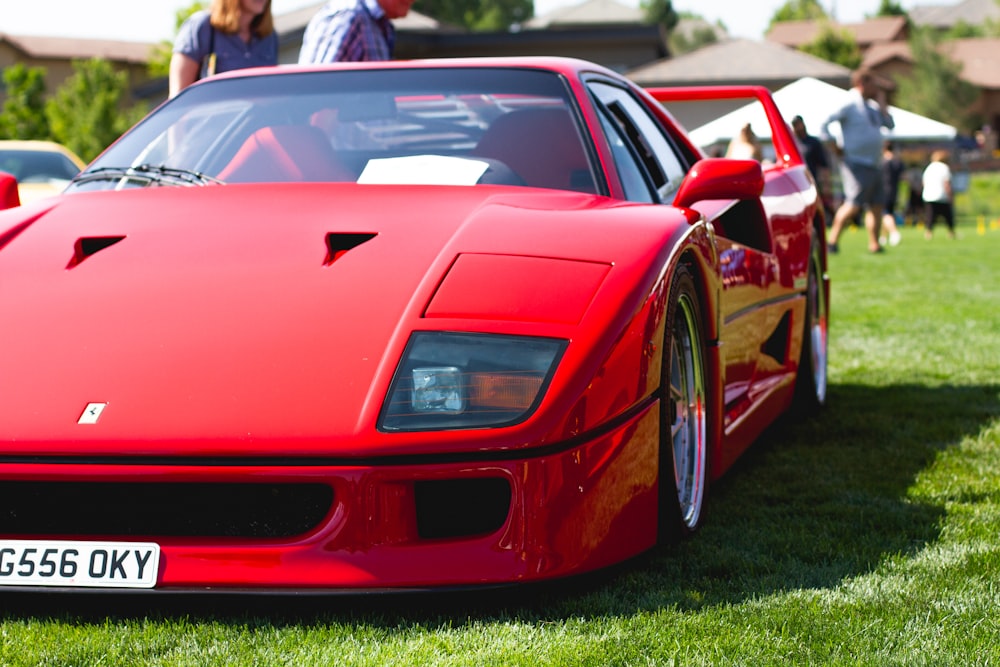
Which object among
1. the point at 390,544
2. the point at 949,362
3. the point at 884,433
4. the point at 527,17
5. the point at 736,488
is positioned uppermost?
the point at 390,544

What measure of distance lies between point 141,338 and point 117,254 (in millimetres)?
359

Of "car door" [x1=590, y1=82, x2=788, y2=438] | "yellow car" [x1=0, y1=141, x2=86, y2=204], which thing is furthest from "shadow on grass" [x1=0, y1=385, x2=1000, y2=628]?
"yellow car" [x1=0, y1=141, x2=86, y2=204]

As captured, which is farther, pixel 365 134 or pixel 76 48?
pixel 76 48

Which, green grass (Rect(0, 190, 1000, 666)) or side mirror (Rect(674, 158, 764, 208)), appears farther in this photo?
side mirror (Rect(674, 158, 764, 208))

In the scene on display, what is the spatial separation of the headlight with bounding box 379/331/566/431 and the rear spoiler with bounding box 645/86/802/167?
269 cm

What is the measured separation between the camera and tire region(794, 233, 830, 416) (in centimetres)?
509

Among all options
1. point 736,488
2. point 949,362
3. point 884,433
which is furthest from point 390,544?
point 949,362

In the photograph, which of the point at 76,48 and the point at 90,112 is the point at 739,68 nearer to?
the point at 90,112

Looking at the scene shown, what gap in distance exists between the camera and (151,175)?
3.58 m

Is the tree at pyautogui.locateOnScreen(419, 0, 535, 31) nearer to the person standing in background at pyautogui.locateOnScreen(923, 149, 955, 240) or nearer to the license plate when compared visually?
the person standing in background at pyautogui.locateOnScreen(923, 149, 955, 240)

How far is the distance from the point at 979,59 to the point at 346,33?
291ft

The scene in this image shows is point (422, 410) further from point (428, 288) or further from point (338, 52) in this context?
point (338, 52)

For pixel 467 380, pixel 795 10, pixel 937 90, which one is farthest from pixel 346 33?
pixel 795 10

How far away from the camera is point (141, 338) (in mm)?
2658
